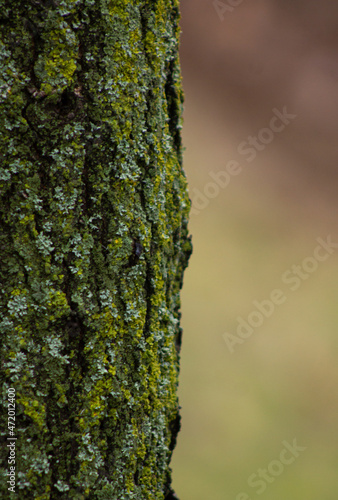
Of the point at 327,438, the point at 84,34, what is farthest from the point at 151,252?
the point at 327,438

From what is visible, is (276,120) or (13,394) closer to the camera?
(13,394)

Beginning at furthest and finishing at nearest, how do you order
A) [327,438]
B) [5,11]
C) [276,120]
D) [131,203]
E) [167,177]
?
[276,120], [327,438], [167,177], [131,203], [5,11]

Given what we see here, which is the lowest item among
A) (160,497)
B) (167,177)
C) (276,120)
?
(160,497)

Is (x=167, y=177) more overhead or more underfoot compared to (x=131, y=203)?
more overhead

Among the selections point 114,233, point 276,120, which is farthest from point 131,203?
point 276,120

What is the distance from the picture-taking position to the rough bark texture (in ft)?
2.23

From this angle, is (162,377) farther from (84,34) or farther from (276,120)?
(276,120)

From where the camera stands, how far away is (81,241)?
0.72m

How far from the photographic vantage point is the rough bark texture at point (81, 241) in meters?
0.68

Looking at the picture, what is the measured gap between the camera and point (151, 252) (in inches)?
32.2

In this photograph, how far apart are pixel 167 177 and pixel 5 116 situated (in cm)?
34

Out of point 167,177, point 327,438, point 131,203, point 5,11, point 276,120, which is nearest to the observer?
point 5,11

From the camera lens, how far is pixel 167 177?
90 centimetres

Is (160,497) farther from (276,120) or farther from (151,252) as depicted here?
(276,120)
